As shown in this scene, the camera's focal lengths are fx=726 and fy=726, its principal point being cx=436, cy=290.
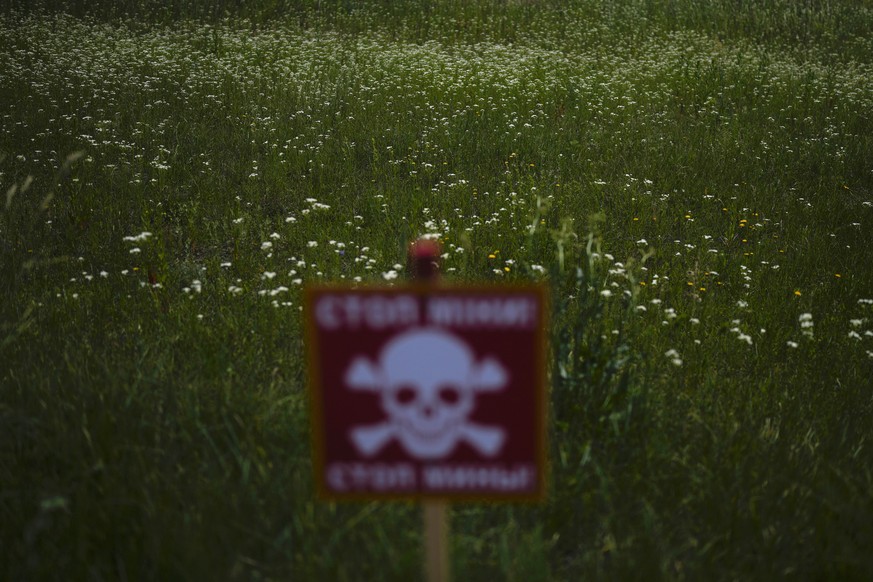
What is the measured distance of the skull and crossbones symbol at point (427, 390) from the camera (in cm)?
165

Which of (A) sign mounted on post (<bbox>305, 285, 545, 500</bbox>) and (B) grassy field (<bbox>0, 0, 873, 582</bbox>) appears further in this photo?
(B) grassy field (<bbox>0, 0, 873, 582</bbox>)

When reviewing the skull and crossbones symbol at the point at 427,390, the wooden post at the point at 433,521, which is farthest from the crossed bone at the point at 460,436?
the wooden post at the point at 433,521

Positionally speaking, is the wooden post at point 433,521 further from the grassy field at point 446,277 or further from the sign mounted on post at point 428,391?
the grassy field at point 446,277

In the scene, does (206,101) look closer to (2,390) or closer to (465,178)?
(465,178)

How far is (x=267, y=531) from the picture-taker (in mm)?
2346

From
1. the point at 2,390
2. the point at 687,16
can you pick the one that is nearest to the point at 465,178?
the point at 2,390

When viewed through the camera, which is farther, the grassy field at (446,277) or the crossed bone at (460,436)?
the grassy field at (446,277)

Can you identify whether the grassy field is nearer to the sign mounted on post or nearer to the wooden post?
the wooden post

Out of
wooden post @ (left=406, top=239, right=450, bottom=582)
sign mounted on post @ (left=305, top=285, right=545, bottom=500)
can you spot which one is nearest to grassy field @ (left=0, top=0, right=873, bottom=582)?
wooden post @ (left=406, top=239, right=450, bottom=582)

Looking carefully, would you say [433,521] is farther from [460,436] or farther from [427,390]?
[427,390]

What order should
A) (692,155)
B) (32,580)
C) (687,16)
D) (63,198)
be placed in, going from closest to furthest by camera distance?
(32,580) < (63,198) < (692,155) < (687,16)

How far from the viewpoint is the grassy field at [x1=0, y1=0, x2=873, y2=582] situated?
2.47 m

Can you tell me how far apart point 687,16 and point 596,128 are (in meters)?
9.44

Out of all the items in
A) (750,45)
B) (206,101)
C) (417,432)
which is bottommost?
(417,432)
